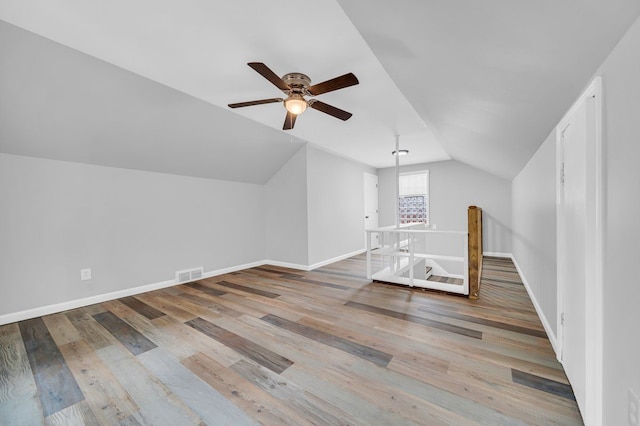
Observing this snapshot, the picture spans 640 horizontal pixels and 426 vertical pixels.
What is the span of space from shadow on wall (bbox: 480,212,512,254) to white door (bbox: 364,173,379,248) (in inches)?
97.8

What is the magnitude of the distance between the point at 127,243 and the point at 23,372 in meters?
1.85

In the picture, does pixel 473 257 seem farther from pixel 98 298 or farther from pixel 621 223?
pixel 98 298

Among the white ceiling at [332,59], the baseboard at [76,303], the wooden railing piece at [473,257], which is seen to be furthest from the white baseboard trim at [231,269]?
the wooden railing piece at [473,257]

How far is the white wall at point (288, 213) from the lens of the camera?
4629 millimetres

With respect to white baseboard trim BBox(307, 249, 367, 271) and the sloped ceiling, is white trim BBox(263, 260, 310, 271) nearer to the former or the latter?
white baseboard trim BBox(307, 249, 367, 271)

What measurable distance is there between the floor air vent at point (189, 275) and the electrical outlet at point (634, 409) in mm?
4495

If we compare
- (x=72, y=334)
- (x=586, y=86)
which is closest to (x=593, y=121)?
(x=586, y=86)

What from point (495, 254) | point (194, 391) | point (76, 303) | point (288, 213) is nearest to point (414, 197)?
point (495, 254)

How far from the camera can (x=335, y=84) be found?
1945 millimetres

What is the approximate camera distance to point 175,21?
1688mm

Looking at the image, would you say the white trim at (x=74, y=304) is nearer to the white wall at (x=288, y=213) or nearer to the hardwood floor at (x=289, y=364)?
the hardwood floor at (x=289, y=364)

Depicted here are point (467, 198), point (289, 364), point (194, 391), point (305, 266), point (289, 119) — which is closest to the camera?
point (194, 391)

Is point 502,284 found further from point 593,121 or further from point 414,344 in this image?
point 593,121

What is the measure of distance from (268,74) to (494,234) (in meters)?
5.91
